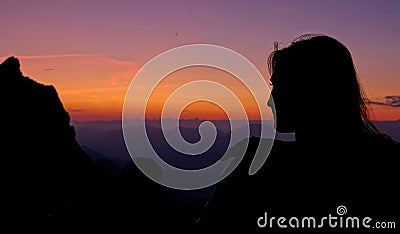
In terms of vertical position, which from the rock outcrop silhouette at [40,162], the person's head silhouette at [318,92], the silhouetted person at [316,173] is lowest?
the rock outcrop silhouette at [40,162]

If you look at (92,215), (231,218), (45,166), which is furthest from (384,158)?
(45,166)

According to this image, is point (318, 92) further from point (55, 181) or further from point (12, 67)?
point (12, 67)

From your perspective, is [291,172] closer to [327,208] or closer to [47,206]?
[327,208]

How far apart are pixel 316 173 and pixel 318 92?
82 centimetres

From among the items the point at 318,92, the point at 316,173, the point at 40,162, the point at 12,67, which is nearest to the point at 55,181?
the point at 40,162

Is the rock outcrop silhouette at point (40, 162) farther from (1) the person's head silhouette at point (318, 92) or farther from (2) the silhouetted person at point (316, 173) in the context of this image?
(2) the silhouetted person at point (316, 173)

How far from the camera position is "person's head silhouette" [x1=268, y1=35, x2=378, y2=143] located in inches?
147

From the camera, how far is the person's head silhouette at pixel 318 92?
3.72 metres

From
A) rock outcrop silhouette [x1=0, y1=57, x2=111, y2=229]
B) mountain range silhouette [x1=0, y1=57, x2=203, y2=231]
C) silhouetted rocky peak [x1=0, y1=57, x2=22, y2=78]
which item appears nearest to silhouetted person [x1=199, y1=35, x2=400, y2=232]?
mountain range silhouette [x1=0, y1=57, x2=203, y2=231]

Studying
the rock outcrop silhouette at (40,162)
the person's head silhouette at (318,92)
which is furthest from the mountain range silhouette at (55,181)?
the person's head silhouette at (318,92)

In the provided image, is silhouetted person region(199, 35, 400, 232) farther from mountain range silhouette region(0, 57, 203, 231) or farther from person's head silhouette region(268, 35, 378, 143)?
mountain range silhouette region(0, 57, 203, 231)

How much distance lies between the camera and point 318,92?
390cm

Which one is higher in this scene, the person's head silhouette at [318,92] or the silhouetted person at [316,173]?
the person's head silhouette at [318,92]

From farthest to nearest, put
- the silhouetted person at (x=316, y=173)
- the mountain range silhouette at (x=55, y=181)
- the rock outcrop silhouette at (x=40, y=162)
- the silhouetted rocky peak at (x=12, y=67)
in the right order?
1. the silhouetted rocky peak at (x=12, y=67)
2. the rock outcrop silhouette at (x=40, y=162)
3. the mountain range silhouette at (x=55, y=181)
4. the silhouetted person at (x=316, y=173)
